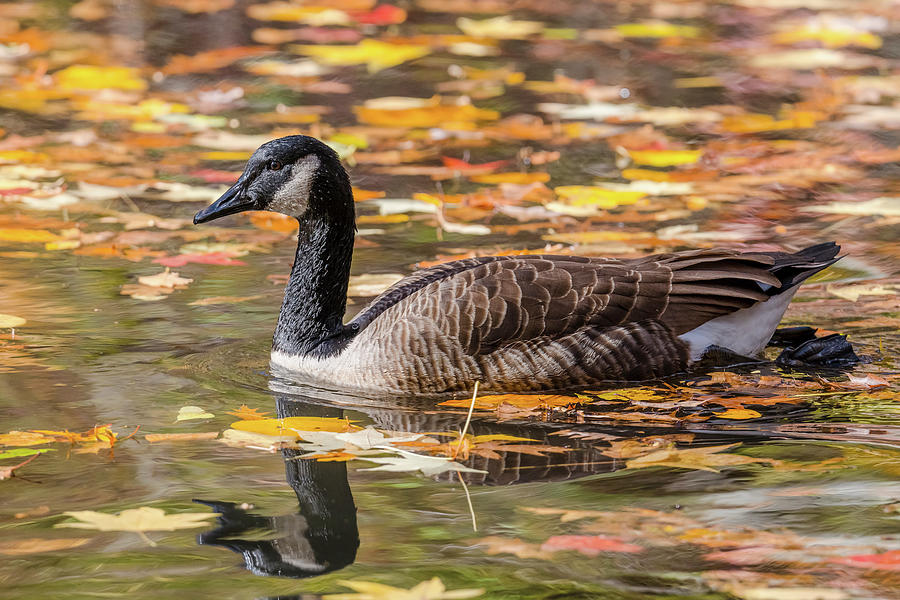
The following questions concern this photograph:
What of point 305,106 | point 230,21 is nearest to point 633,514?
point 305,106

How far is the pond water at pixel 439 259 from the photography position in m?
5.63

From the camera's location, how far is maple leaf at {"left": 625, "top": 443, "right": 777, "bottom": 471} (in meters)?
6.57

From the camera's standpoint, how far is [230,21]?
18688 millimetres

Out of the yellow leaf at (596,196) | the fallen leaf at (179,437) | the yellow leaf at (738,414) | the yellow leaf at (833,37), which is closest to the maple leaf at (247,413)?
the fallen leaf at (179,437)

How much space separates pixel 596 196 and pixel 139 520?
6.62 meters

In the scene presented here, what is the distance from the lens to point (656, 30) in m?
18.5

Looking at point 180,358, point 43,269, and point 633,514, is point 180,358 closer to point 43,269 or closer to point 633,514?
point 43,269

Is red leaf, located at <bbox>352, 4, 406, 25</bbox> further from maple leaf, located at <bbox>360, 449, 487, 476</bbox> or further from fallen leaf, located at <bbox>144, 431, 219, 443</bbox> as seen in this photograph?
maple leaf, located at <bbox>360, 449, 487, 476</bbox>

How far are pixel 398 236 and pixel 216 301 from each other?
2.01 meters

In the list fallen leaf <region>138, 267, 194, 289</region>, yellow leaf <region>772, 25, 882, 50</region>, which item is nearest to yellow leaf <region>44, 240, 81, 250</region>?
fallen leaf <region>138, 267, 194, 289</region>

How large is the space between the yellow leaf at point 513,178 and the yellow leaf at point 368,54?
15.4 feet

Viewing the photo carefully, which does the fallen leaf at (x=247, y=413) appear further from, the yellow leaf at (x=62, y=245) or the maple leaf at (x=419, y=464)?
the yellow leaf at (x=62, y=245)

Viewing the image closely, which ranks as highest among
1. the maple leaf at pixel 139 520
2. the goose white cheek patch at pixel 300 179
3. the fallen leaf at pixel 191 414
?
the goose white cheek patch at pixel 300 179

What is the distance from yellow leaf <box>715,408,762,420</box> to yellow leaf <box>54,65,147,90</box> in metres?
9.81
